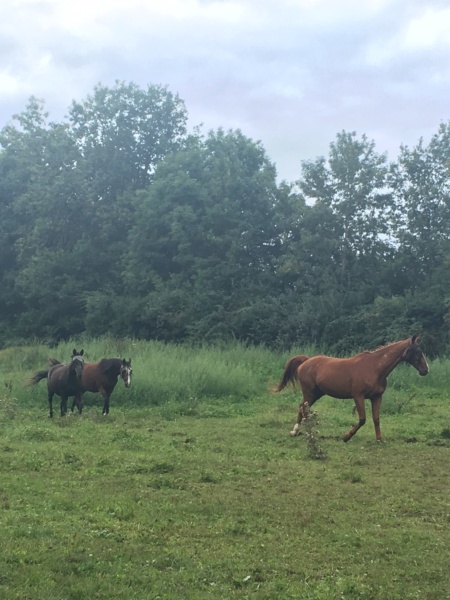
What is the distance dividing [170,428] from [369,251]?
22824mm

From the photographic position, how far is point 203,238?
37.1m

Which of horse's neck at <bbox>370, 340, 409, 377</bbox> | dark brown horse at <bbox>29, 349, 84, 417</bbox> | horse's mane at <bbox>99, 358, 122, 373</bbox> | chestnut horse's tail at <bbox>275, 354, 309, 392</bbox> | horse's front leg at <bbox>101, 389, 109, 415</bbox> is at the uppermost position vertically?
horse's neck at <bbox>370, 340, 409, 377</bbox>

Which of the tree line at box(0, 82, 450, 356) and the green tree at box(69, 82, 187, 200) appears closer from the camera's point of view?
the tree line at box(0, 82, 450, 356)

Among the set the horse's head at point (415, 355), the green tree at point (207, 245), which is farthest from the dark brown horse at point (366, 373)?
the green tree at point (207, 245)

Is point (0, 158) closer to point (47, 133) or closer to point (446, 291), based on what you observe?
point (47, 133)

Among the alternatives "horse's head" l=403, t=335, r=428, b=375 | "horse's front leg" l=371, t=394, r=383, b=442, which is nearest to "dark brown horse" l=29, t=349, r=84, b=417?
"horse's front leg" l=371, t=394, r=383, b=442

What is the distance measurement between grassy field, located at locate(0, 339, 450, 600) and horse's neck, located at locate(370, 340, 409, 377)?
1.25 metres

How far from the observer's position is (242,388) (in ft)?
61.6

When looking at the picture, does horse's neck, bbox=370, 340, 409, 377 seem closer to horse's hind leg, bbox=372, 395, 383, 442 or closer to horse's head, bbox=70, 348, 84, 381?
horse's hind leg, bbox=372, 395, 383, 442

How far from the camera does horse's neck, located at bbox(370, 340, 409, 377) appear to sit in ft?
38.0

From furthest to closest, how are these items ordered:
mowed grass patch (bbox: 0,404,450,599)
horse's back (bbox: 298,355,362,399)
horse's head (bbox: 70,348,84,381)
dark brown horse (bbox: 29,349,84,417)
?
dark brown horse (bbox: 29,349,84,417) < horse's head (bbox: 70,348,84,381) < horse's back (bbox: 298,355,362,399) < mowed grass patch (bbox: 0,404,450,599)

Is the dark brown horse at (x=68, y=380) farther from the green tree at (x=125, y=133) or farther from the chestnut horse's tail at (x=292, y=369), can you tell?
the green tree at (x=125, y=133)

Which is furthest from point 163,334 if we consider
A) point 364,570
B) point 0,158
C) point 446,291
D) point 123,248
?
point 364,570

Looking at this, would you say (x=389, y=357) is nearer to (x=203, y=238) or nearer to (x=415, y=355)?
(x=415, y=355)
